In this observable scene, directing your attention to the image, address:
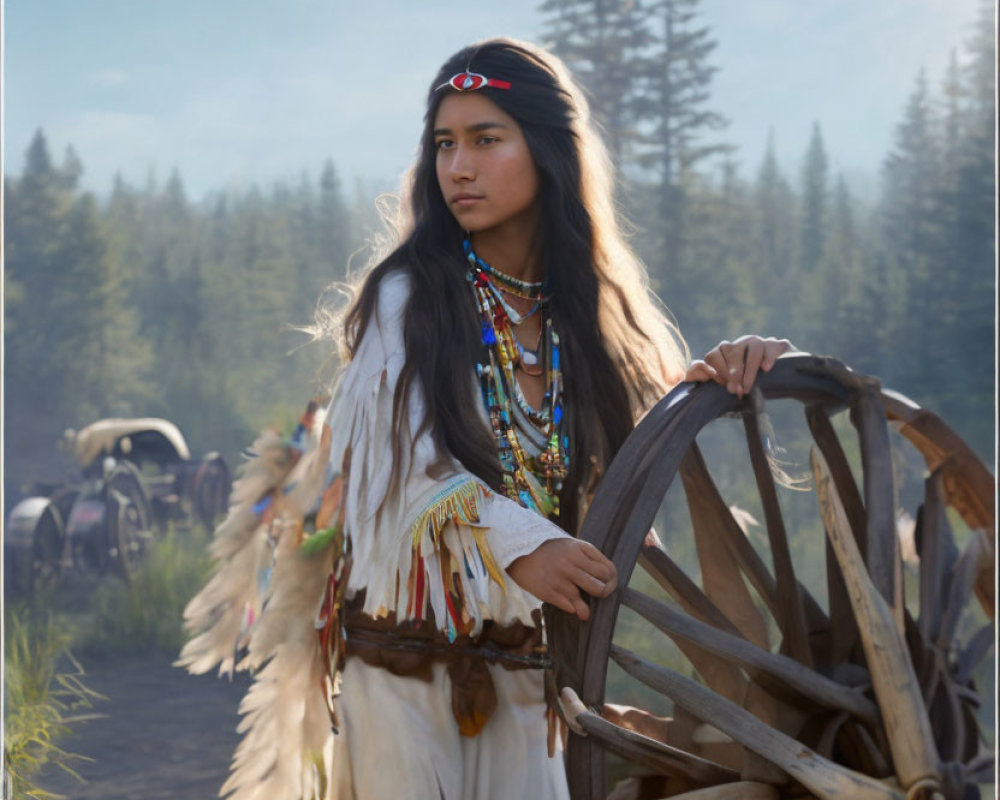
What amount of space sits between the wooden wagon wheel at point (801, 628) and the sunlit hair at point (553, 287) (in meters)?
0.24

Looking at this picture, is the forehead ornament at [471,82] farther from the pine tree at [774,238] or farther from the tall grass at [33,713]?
the pine tree at [774,238]

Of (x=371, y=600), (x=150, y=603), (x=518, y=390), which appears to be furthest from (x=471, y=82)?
(x=150, y=603)

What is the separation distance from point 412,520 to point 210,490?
440cm

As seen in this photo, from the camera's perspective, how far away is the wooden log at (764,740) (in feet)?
4.54

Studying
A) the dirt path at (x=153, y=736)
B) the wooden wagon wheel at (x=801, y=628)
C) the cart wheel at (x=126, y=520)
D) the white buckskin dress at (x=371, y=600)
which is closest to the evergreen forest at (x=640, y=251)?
the cart wheel at (x=126, y=520)

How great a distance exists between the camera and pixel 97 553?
5410 millimetres

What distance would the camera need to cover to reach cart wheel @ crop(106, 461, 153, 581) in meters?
5.40

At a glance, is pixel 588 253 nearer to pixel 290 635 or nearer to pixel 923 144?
pixel 290 635

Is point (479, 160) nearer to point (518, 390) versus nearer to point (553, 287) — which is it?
point (553, 287)

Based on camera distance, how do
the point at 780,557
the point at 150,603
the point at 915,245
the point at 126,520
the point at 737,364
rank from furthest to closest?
the point at 915,245
the point at 126,520
the point at 150,603
the point at 780,557
the point at 737,364

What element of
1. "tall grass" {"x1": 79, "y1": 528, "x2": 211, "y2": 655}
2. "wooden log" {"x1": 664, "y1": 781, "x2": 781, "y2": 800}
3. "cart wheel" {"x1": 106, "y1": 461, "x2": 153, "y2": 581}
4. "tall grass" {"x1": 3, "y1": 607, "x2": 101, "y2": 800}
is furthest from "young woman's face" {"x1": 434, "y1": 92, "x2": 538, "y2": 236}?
"cart wheel" {"x1": 106, "y1": 461, "x2": 153, "y2": 581}

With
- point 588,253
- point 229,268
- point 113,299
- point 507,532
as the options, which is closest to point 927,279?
point 229,268

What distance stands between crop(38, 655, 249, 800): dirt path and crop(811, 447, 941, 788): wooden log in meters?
2.80

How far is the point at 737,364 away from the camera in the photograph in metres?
1.61
